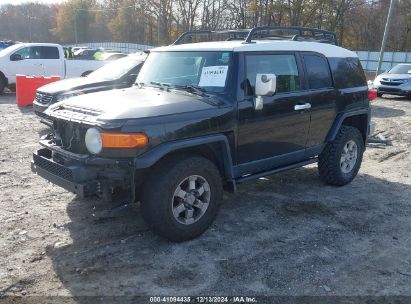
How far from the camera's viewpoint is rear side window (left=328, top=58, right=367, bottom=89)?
234 inches

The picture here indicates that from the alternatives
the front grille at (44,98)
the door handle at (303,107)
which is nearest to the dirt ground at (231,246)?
the door handle at (303,107)

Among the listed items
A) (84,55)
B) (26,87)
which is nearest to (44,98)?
(26,87)

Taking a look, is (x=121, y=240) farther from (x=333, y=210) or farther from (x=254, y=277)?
(x=333, y=210)

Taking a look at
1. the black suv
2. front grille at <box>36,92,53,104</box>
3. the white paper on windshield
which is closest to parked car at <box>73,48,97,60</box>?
front grille at <box>36,92,53,104</box>

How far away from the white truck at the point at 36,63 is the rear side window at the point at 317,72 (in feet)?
39.4

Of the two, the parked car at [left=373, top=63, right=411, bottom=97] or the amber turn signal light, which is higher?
the amber turn signal light

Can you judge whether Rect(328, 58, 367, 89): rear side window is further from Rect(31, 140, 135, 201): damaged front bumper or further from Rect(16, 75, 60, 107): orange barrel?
Rect(16, 75, 60, 107): orange barrel

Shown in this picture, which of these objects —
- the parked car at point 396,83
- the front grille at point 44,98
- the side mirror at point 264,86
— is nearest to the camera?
the side mirror at point 264,86

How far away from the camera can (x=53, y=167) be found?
13.9 ft

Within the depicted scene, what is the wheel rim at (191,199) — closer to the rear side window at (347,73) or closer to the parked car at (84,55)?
the rear side window at (347,73)

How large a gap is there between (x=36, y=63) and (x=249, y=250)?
1376cm

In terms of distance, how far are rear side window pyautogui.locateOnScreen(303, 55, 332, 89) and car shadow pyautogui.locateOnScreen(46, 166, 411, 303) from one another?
1.48m

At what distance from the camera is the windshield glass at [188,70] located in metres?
4.69

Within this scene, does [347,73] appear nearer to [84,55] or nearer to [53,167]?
[53,167]
